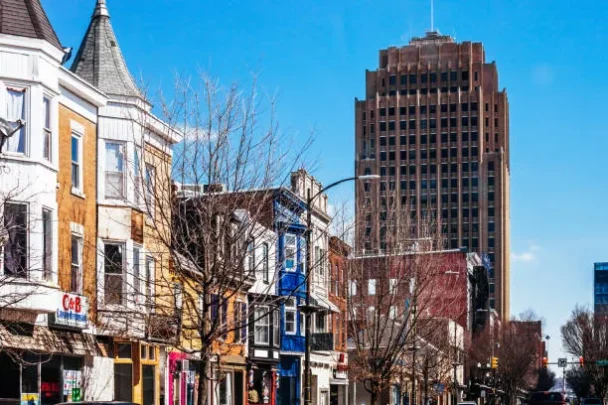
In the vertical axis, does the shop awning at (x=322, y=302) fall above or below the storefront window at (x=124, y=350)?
above

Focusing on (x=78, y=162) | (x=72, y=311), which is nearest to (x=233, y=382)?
(x=78, y=162)

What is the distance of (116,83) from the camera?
38.9 meters

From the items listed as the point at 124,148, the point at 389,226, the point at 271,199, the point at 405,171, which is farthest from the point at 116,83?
the point at 405,171

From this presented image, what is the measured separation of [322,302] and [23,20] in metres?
32.9

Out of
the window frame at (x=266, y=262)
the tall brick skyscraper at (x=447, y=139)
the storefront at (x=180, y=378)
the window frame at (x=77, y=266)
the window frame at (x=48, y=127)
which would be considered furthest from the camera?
the tall brick skyscraper at (x=447, y=139)

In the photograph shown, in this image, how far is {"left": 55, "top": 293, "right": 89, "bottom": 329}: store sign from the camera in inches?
1300

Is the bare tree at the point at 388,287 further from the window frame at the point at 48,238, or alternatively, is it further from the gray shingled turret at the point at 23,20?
the gray shingled turret at the point at 23,20

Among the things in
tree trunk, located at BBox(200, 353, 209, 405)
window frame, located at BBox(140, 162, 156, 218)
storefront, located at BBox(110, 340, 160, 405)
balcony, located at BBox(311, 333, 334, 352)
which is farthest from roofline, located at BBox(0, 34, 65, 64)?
balcony, located at BBox(311, 333, 334, 352)

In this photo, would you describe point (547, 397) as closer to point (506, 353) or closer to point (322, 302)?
point (322, 302)

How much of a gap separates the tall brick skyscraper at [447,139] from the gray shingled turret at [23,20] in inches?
5972

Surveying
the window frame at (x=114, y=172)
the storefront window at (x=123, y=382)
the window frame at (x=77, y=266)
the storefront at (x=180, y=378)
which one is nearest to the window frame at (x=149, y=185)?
the window frame at (x=77, y=266)

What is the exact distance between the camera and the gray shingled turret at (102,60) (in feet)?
127

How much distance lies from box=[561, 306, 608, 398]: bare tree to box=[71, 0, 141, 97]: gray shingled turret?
91.4 metres

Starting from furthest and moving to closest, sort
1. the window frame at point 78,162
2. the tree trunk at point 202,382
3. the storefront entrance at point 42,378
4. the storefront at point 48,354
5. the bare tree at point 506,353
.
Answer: the bare tree at point 506,353 < the window frame at point 78,162 < the storefront entrance at point 42,378 < the storefront at point 48,354 < the tree trunk at point 202,382
